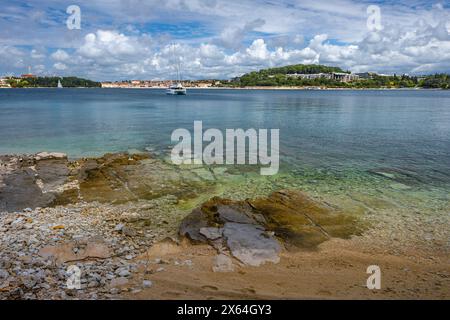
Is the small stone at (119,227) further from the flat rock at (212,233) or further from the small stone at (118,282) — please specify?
the small stone at (118,282)

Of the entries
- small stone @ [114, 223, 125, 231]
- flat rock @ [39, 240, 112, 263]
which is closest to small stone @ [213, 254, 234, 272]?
flat rock @ [39, 240, 112, 263]

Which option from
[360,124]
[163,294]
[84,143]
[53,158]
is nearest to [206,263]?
[163,294]

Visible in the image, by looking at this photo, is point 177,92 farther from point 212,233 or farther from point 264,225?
point 212,233

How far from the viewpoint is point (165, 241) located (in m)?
11.6

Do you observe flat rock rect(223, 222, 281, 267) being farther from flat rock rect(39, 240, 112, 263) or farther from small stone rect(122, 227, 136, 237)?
flat rock rect(39, 240, 112, 263)

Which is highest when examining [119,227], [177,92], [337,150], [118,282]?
[177,92]

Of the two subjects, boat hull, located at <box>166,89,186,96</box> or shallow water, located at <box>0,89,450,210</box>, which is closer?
shallow water, located at <box>0,89,450,210</box>

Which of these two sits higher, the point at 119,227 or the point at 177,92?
the point at 177,92

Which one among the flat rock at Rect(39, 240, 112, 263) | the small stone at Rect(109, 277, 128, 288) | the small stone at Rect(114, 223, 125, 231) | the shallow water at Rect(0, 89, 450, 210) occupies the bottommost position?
the small stone at Rect(109, 277, 128, 288)

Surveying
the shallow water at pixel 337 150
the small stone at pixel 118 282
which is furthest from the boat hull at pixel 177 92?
the small stone at pixel 118 282

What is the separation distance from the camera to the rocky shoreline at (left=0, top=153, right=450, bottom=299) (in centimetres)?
888

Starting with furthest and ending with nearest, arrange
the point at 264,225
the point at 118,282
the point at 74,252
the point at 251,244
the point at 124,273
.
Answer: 1. the point at 264,225
2. the point at 251,244
3. the point at 74,252
4. the point at 124,273
5. the point at 118,282

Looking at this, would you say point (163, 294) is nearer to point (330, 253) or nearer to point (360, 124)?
point (330, 253)

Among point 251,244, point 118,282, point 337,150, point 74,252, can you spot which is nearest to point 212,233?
point 251,244
